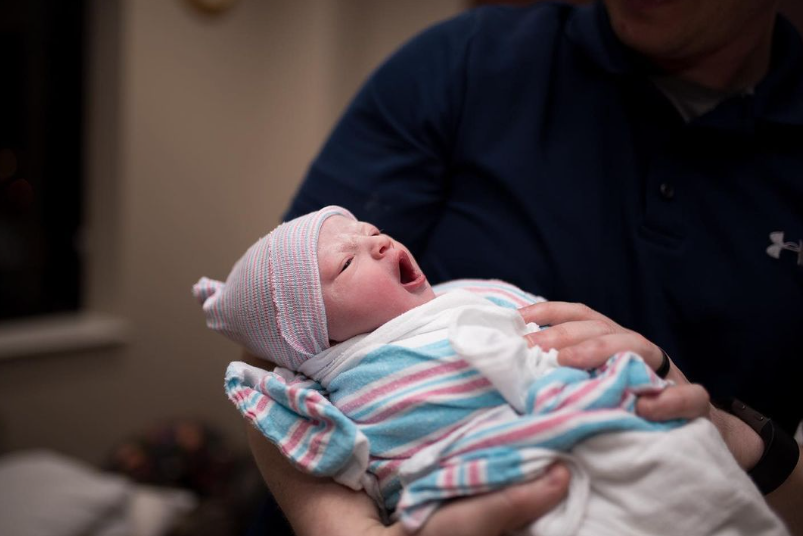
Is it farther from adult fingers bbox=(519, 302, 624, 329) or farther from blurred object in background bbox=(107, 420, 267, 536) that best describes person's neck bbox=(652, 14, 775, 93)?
blurred object in background bbox=(107, 420, 267, 536)

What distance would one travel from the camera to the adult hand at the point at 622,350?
76cm

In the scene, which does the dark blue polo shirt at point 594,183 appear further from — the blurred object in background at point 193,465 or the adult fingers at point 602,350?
the blurred object in background at point 193,465

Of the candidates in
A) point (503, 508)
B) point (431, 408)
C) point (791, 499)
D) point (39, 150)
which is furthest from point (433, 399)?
point (39, 150)

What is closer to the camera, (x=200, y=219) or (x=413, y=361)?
(x=413, y=361)

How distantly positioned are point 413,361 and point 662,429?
0.29m

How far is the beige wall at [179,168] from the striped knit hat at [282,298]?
1959 mm

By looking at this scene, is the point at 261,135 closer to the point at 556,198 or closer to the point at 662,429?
the point at 556,198

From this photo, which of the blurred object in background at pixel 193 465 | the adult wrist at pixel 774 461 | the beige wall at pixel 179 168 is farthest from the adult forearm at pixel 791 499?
the beige wall at pixel 179 168

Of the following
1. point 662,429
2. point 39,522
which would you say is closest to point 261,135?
point 39,522

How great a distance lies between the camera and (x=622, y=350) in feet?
2.61

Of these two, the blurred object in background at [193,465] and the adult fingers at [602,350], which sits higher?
the adult fingers at [602,350]

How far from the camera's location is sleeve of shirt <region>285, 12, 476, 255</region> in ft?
3.55

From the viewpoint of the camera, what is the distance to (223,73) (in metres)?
2.90

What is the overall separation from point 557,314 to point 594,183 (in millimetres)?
266
